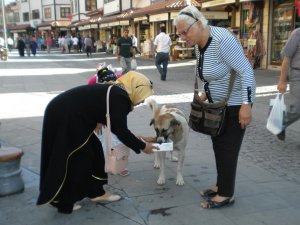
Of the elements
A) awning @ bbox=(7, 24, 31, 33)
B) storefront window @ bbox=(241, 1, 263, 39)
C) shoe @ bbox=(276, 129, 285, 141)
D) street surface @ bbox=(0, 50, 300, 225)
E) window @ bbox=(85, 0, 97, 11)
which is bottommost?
street surface @ bbox=(0, 50, 300, 225)

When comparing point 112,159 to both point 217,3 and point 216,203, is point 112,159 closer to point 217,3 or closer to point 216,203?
point 216,203

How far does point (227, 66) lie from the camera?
→ 3498 millimetres

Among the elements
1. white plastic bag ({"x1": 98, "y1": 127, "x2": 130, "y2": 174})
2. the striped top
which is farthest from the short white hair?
white plastic bag ({"x1": 98, "y1": 127, "x2": 130, "y2": 174})

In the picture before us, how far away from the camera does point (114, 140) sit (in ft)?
13.8

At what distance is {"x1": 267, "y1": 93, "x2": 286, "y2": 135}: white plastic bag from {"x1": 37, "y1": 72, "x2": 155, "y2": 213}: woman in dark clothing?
9.23 feet

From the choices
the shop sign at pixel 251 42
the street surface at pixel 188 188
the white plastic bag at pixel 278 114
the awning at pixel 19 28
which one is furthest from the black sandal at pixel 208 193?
the awning at pixel 19 28

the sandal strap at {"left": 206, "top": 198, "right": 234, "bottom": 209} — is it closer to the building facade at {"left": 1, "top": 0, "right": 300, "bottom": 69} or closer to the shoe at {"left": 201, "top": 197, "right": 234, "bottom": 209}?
the shoe at {"left": 201, "top": 197, "right": 234, "bottom": 209}

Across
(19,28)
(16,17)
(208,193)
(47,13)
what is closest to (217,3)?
(208,193)

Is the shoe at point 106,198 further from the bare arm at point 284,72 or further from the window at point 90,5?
the window at point 90,5

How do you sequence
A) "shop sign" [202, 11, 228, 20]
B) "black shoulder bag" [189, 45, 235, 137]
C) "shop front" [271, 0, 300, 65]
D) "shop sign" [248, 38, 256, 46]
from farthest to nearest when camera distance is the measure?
"shop sign" [202, 11, 228, 20] → "shop sign" [248, 38, 256, 46] → "shop front" [271, 0, 300, 65] → "black shoulder bag" [189, 45, 235, 137]

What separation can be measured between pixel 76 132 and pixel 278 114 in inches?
134

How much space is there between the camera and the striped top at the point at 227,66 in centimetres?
341

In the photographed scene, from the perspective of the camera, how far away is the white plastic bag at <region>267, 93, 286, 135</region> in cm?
580

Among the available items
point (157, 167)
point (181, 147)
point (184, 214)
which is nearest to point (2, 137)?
point (157, 167)
